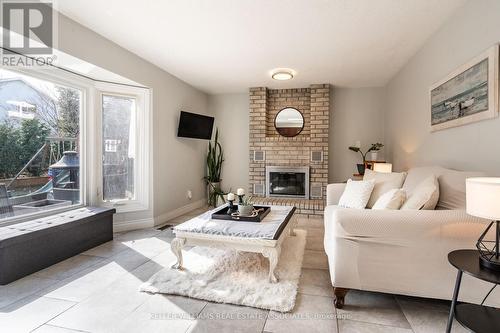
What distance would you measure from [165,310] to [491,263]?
1.92 metres

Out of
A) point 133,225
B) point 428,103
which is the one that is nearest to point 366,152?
point 428,103

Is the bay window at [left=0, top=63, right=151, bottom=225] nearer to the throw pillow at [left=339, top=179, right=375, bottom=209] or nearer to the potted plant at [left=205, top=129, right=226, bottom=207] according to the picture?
the potted plant at [left=205, top=129, right=226, bottom=207]

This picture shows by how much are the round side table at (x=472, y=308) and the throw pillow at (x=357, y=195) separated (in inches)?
50.2

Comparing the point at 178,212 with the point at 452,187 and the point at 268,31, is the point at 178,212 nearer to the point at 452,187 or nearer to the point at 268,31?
the point at 268,31

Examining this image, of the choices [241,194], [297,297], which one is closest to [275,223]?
[241,194]

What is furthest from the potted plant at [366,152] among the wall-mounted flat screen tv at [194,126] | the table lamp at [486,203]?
the table lamp at [486,203]

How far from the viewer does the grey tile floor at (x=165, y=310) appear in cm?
160

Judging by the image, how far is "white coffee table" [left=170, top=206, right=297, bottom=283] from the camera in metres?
2.09

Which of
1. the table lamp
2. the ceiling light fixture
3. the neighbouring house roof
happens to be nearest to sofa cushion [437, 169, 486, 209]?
the table lamp

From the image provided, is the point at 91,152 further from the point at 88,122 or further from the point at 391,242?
the point at 391,242

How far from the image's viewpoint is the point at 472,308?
1.40 m

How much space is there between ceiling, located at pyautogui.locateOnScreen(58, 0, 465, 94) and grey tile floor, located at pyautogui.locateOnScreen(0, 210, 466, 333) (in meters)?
2.48

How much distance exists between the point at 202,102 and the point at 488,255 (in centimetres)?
515

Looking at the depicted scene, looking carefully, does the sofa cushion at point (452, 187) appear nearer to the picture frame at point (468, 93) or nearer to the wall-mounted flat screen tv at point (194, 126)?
the picture frame at point (468, 93)
